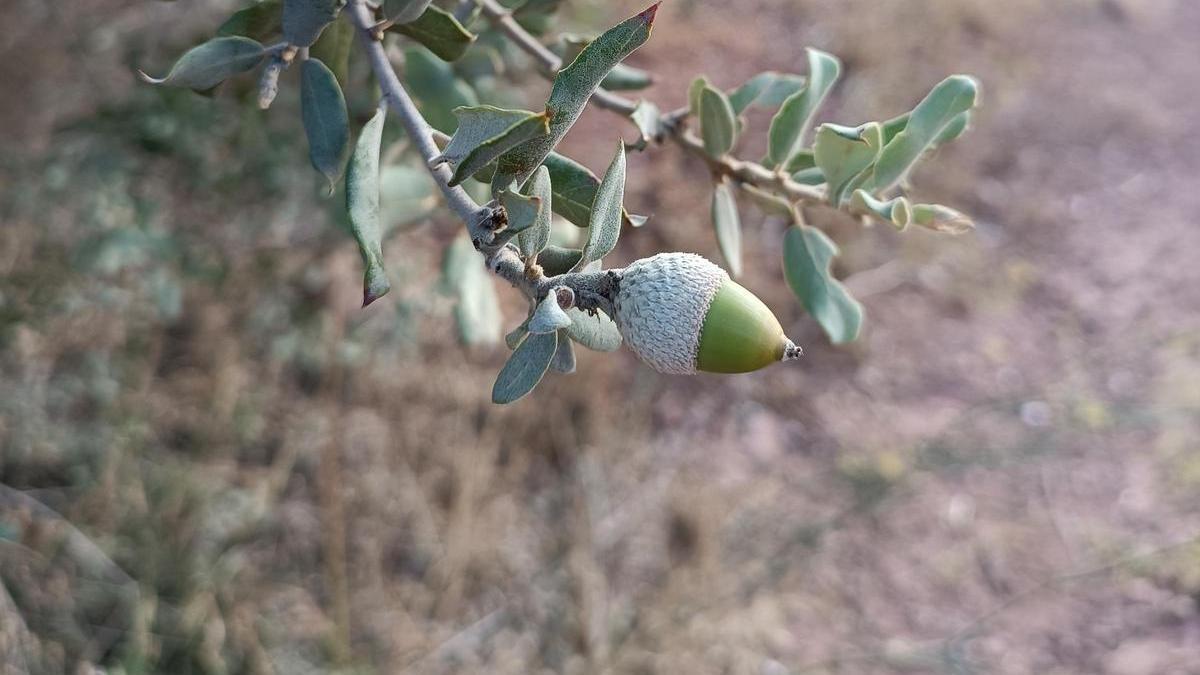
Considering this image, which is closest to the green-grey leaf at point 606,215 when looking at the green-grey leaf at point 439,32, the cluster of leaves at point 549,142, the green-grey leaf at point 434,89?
the cluster of leaves at point 549,142

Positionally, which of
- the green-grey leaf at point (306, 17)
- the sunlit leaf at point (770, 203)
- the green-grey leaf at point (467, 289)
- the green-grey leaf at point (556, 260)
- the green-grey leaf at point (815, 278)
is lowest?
the green-grey leaf at point (467, 289)

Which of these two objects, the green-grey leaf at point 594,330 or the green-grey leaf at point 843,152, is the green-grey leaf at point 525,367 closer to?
the green-grey leaf at point 594,330

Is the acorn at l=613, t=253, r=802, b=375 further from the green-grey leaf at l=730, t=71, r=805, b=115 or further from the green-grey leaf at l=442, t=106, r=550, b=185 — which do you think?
the green-grey leaf at l=730, t=71, r=805, b=115

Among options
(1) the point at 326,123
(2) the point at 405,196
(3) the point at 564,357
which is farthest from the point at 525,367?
(2) the point at 405,196

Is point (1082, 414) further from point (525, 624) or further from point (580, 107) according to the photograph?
point (580, 107)

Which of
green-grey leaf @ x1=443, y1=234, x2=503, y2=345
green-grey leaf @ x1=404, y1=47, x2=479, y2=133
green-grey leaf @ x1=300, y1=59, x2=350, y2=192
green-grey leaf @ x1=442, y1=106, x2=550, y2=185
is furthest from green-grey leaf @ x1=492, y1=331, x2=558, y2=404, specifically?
green-grey leaf @ x1=443, y1=234, x2=503, y2=345

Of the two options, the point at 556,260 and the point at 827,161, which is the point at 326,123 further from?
the point at 827,161
